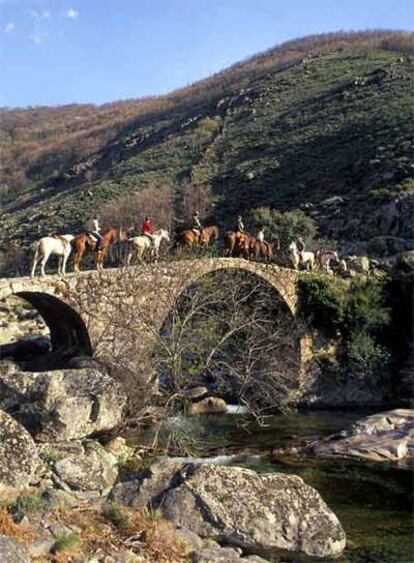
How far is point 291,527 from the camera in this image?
43.8ft

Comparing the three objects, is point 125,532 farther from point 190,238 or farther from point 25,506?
point 190,238

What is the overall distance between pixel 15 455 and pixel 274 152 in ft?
186

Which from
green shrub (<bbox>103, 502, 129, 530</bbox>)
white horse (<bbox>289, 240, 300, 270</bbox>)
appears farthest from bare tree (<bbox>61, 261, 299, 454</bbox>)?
green shrub (<bbox>103, 502, 129, 530</bbox>)

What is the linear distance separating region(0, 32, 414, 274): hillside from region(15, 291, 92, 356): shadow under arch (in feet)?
80.5

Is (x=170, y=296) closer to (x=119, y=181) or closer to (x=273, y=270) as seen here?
(x=273, y=270)

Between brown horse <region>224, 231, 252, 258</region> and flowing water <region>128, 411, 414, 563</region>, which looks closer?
flowing water <region>128, 411, 414, 563</region>

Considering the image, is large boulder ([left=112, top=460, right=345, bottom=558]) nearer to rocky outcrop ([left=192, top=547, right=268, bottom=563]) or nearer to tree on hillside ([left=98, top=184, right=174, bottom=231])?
rocky outcrop ([left=192, top=547, right=268, bottom=563])

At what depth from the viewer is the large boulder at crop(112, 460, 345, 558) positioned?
513 inches

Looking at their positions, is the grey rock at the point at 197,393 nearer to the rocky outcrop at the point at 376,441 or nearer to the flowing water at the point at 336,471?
the flowing water at the point at 336,471

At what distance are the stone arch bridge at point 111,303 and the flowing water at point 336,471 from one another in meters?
3.26

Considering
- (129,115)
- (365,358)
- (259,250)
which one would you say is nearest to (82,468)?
(365,358)

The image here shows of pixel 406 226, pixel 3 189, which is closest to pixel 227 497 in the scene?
pixel 406 226

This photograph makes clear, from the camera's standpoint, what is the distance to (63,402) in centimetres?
1958

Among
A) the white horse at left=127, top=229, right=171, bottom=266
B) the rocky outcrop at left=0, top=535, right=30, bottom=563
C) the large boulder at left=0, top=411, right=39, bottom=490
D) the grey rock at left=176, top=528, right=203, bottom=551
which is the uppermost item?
the white horse at left=127, top=229, right=171, bottom=266
